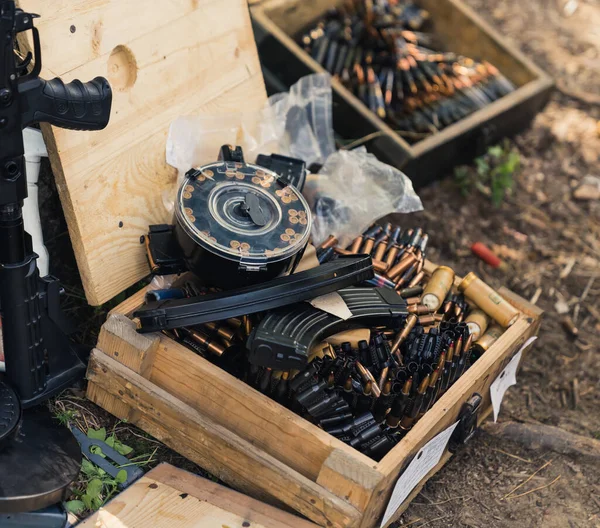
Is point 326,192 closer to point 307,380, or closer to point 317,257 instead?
point 317,257

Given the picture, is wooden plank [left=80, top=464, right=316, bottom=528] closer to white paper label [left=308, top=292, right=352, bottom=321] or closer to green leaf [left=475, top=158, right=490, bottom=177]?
white paper label [left=308, top=292, right=352, bottom=321]

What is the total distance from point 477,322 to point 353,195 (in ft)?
3.09

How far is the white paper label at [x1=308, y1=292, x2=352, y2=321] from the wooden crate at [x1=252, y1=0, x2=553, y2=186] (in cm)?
181

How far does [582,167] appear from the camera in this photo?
6.28 meters

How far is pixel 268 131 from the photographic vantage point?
170 inches

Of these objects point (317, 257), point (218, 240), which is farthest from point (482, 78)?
point (218, 240)

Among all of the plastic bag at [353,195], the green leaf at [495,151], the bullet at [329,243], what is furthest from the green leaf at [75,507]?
the green leaf at [495,151]

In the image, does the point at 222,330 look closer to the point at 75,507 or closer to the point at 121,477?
the point at 121,477

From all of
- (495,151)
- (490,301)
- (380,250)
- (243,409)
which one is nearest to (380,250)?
(380,250)

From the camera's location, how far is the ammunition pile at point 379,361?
327cm

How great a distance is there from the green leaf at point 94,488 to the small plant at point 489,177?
11.1 feet

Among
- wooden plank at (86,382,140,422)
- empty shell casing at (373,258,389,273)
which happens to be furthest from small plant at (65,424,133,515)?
empty shell casing at (373,258,389,273)

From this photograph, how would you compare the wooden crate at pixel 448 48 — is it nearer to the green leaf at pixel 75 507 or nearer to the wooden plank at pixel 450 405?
the wooden plank at pixel 450 405

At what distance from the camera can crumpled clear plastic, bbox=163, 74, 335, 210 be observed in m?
3.94
